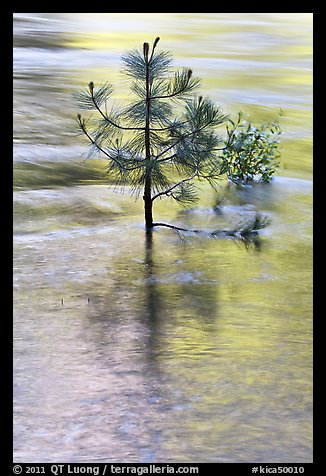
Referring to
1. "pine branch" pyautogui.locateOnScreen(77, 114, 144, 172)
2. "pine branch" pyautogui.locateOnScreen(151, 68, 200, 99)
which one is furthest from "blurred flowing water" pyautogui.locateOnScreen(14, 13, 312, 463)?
"pine branch" pyautogui.locateOnScreen(151, 68, 200, 99)

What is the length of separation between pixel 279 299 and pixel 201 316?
204 mm

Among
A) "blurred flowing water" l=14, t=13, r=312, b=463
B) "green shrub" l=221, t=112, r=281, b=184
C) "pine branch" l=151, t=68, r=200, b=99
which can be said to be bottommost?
"blurred flowing water" l=14, t=13, r=312, b=463

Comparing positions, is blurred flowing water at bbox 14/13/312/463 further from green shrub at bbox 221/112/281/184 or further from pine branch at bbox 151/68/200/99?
pine branch at bbox 151/68/200/99

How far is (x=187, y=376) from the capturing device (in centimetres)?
148

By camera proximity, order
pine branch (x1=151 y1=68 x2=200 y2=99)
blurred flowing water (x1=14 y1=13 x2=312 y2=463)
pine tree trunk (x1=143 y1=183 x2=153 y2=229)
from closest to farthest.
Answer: blurred flowing water (x1=14 y1=13 x2=312 y2=463) → pine branch (x1=151 y1=68 x2=200 y2=99) → pine tree trunk (x1=143 y1=183 x2=153 y2=229)

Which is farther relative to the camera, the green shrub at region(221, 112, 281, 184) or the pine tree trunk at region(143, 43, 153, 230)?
the green shrub at region(221, 112, 281, 184)

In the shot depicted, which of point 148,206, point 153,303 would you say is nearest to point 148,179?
point 148,206

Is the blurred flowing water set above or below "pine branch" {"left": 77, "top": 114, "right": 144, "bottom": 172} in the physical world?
below

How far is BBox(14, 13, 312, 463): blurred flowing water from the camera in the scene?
1345 millimetres

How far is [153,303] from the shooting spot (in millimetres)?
1739

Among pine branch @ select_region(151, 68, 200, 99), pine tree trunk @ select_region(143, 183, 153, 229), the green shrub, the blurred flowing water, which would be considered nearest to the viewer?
the blurred flowing water
